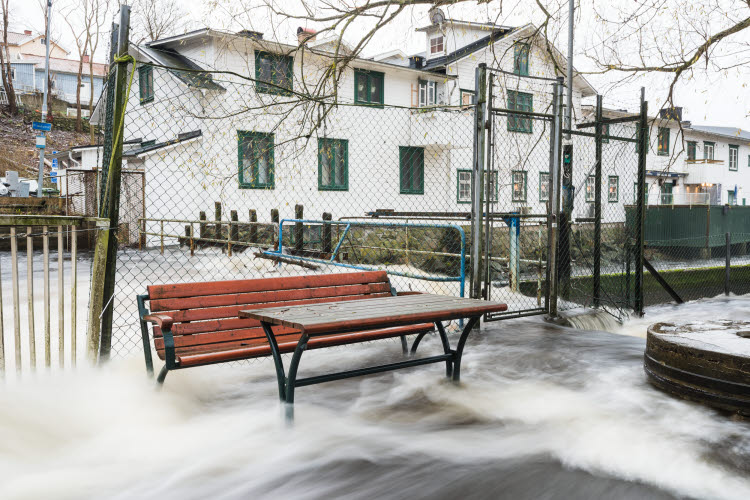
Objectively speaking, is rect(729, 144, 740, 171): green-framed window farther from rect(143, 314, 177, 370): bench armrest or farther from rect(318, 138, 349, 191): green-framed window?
rect(143, 314, 177, 370): bench armrest

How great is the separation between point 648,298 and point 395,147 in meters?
10.9

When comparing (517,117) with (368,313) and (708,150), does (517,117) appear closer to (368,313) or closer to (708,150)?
(368,313)

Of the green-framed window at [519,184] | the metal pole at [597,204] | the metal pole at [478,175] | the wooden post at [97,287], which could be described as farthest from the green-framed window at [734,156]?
the wooden post at [97,287]

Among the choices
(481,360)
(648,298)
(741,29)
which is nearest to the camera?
(481,360)

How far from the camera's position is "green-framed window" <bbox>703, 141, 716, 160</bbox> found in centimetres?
4271

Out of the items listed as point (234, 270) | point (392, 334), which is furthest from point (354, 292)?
point (234, 270)

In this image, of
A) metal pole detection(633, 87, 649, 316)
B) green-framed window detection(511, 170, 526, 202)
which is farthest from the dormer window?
metal pole detection(633, 87, 649, 316)

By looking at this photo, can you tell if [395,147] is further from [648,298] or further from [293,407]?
[293,407]

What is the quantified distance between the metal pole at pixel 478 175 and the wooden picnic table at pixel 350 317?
195 cm

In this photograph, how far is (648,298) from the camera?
18.5 meters

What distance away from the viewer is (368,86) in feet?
79.2

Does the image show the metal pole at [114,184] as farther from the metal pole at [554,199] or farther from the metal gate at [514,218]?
the metal pole at [554,199]

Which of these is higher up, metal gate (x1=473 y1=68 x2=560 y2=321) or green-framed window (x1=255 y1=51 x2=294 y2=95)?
green-framed window (x1=255 y1=51 x2=294 y2=95)

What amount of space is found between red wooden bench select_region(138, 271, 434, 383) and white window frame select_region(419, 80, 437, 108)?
21.8 metres
